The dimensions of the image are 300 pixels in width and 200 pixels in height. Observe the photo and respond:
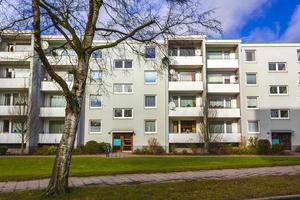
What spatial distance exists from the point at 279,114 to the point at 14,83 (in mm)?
30241

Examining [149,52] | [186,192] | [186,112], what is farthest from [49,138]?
[186,192]

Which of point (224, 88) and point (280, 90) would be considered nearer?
point (224, 88)

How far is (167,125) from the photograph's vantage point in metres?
40.0

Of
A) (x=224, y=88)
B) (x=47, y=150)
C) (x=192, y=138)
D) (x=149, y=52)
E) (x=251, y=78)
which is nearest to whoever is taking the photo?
(x=149, y=52)

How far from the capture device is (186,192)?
9.77 m

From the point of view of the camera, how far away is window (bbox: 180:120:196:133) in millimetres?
41312

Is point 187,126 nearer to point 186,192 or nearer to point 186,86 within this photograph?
point 186,86

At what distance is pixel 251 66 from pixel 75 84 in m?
36.1

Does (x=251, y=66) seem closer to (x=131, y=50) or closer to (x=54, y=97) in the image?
(x=54, y=97)

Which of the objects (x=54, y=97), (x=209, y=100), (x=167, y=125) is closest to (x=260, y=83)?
(x=209, y=100)

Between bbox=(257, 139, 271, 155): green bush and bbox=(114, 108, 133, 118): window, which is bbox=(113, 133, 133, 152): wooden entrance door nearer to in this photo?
bbox=(114, 108, 133, 118): window

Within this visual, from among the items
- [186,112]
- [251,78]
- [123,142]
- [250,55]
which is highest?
[250,55]

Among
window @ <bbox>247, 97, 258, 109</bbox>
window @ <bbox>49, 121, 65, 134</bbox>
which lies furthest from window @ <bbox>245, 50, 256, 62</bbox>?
window @ <bbox>49, 121, 65, 134</bbox>

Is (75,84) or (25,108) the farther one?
(25,108)
